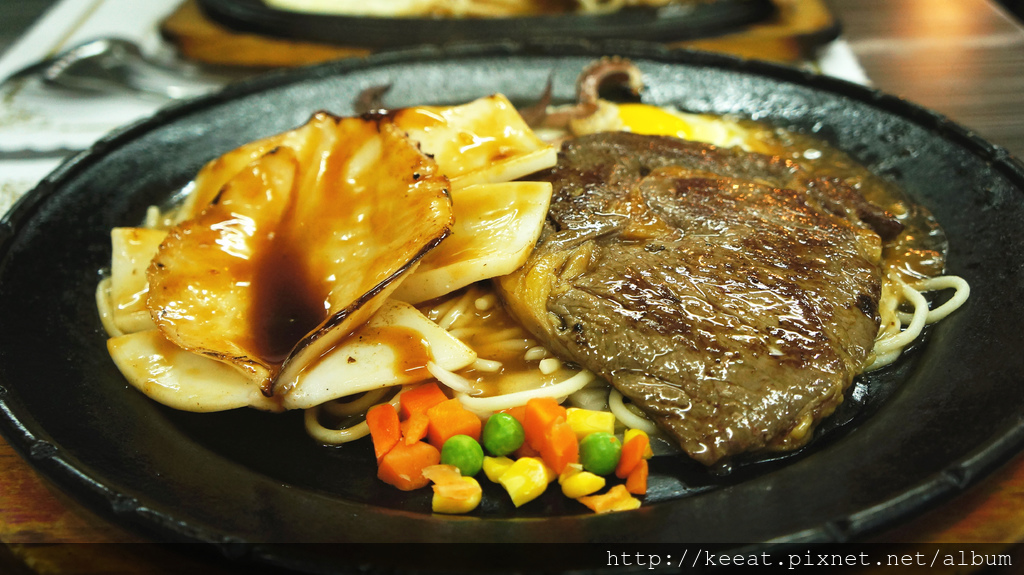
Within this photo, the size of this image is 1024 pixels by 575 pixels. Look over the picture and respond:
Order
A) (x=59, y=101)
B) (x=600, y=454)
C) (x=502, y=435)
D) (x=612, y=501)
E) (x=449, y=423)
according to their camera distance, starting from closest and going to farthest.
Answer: (x=612, y=501) < (x=600, y=454) < (x=502, y=435) < (x=449, y=423) < (x=59, y=101)

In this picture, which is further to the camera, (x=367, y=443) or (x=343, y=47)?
(x=343, y=47)

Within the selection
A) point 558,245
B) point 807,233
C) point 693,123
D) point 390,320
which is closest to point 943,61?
point 693,123

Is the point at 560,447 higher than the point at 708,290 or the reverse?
the reverse

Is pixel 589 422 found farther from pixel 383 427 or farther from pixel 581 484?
pixel 383 427

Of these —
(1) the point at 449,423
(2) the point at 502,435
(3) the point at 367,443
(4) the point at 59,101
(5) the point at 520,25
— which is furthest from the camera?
(5) the point at 520,25

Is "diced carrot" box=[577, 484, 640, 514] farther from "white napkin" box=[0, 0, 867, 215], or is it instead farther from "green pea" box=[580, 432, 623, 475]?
"white napkin" box=[0, 0, 867, 215]

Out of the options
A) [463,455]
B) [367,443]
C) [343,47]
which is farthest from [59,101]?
[463,455]

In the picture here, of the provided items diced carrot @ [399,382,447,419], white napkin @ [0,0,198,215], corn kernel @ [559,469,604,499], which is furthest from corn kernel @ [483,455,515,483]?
white napkin @ [0,0,198,215]
